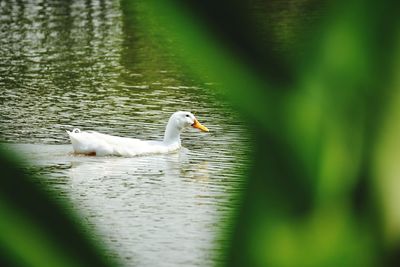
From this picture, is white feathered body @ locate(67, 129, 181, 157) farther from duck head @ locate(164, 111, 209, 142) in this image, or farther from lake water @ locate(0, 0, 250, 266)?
duck head @ locate(164, 111, 209, 142)

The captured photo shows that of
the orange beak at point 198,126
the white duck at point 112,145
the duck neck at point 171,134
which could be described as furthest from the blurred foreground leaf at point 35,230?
the orange beak at point 198,126

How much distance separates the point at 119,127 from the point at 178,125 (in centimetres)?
135

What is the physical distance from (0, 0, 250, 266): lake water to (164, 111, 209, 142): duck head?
0.71ft

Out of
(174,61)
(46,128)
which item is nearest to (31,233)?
(174,61)

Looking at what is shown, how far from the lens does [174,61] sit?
2.27 feet

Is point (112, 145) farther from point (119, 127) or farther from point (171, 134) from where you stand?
point (119, 127)

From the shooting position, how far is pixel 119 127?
46.7 ft

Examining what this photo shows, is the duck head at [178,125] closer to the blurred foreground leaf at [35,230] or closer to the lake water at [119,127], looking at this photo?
the lake water at [119,127]

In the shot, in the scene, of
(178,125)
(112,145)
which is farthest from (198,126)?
(112,145)

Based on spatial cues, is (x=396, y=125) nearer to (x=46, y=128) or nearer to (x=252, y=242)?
(x=252, y=242)

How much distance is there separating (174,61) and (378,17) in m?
0.14

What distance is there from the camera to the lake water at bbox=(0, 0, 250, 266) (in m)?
9.25

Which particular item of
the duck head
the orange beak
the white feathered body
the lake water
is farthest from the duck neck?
the orange beak

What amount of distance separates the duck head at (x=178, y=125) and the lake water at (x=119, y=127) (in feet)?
0.71
